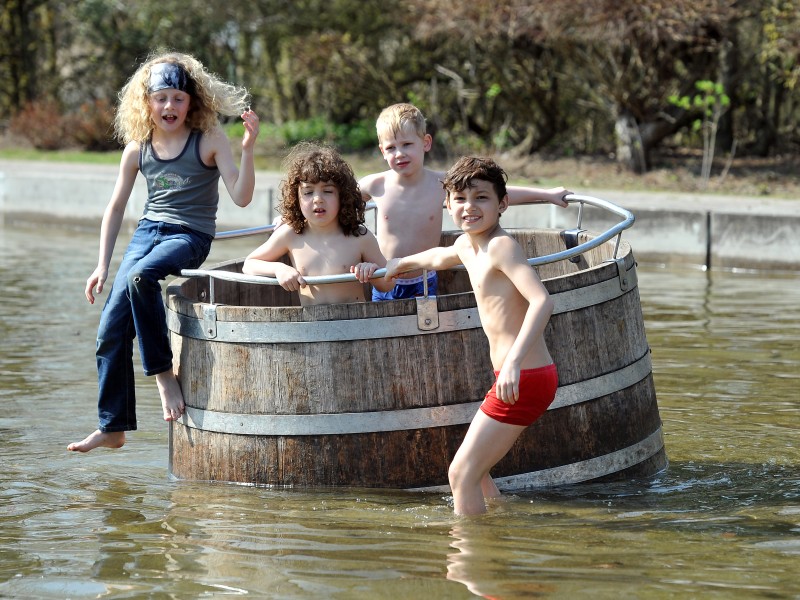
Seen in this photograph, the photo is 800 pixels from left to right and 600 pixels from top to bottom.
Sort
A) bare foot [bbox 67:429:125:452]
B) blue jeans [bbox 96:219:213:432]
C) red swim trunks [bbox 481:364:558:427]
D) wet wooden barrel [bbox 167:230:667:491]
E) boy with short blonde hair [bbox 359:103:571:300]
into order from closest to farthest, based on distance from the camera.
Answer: red swim trunks [bbox 481:364:558:427] < wet wooden barrel [bbox 167:230:667:491] < blue jeans [bbox 96:219:213:432] < bare foot [bbox 67:429:125:452] < boy with short blonde hair [bbox 359:103:571:300]

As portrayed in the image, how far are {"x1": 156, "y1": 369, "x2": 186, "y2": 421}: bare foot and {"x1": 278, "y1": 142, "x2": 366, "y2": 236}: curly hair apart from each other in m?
0.90

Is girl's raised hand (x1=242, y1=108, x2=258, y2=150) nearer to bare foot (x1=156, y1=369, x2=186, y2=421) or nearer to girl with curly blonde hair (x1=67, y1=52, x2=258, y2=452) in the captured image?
girl with curly blonde hair (x1=67, y1=52, x2=258, y2=452)

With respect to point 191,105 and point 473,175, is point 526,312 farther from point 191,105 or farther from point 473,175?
point 191,105

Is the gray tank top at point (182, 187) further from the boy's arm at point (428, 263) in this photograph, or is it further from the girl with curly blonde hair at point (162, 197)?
the boy's arm at point (428, 263)

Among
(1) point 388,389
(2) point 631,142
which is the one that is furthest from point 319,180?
(2) point 631,142

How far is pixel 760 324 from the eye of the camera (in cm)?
1030

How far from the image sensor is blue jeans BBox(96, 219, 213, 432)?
6.16 meters

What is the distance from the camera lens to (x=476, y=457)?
5.52 metres

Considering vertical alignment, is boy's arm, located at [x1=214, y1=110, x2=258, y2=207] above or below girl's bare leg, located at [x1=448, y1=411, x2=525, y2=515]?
above

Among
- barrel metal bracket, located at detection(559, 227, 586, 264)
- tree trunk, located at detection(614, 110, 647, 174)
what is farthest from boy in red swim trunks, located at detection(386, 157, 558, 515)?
tree trunk, located at detection(614, 110, 647, 174)

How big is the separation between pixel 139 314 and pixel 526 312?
5.90ft

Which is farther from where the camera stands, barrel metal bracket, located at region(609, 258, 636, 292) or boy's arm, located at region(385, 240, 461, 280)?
barrel metal bracket, located at region(609, 258, 636, 292)

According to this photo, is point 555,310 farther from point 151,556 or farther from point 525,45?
point 525,45

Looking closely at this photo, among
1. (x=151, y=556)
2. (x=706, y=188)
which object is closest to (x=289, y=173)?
(x=151, y=556)
